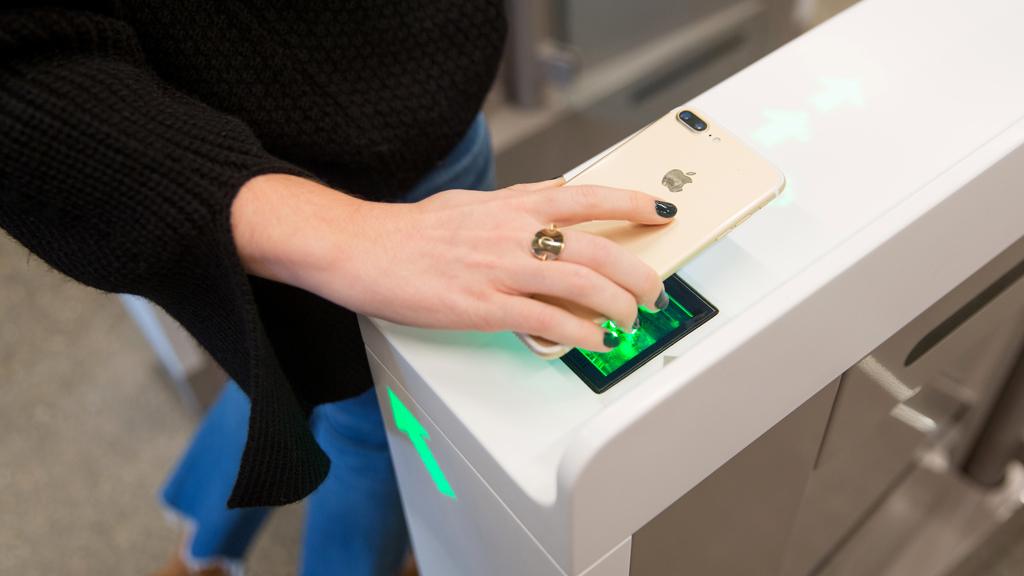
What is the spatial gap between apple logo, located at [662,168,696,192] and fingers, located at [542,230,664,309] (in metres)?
0.07

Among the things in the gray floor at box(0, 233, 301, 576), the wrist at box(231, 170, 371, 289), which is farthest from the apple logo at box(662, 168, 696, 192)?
the gray floor at box(0, 233, 301, 576)

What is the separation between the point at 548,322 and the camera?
1.44ft

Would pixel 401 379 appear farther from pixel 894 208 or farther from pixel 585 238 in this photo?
pixel 894 208

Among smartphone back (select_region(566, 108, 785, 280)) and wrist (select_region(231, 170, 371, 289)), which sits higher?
smartphone back (select_region(566, 108, 785, 280))

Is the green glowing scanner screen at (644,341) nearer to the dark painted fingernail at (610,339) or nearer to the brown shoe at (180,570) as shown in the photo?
the dark painted fingernail at (610,339)

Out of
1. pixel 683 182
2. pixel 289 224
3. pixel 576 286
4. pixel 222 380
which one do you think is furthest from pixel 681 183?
pixel 222 380

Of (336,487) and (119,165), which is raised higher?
(119,165)

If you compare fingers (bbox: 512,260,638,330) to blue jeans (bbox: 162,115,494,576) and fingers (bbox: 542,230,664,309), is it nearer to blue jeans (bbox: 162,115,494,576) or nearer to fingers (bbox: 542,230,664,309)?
fingers (bbox: 542,230,664,309)

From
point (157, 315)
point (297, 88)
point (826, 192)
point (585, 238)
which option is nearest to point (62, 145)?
point (297, 88)

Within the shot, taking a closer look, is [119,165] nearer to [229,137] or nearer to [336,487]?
[229,137]

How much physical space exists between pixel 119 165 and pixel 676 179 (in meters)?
0.29

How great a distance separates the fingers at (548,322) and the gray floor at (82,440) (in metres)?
0.82

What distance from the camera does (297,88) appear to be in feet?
1.92

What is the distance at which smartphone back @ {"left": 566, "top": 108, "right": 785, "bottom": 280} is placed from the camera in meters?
0.47
